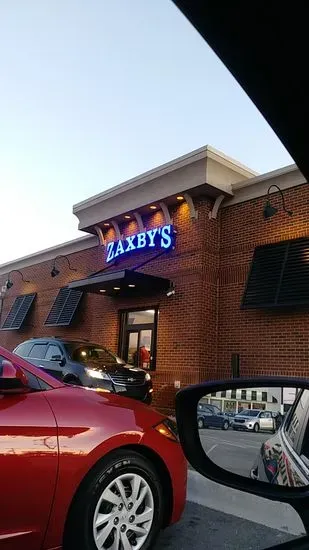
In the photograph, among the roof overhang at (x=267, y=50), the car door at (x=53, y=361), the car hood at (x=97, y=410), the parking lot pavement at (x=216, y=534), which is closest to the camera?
the roof overhang at (x=267, y=50)

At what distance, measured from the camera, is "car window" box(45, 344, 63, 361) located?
1016 cm

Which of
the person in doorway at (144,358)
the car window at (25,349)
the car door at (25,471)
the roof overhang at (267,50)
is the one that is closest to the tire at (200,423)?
the roof overhang at (267,50)

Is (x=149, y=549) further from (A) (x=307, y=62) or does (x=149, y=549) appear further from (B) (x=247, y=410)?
(A) (x=307, y=62)

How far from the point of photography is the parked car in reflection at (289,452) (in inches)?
63.9

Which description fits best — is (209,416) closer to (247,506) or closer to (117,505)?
(117,505)

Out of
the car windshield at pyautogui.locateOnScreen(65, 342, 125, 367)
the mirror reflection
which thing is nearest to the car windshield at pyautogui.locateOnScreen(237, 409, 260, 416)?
the mirror reflection

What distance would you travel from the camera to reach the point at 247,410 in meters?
1.83

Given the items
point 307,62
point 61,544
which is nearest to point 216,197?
point 61,544

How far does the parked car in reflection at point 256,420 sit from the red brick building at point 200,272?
8.16m

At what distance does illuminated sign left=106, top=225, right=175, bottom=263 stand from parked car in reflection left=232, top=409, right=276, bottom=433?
10.4m

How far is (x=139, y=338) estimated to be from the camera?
13.2 metres

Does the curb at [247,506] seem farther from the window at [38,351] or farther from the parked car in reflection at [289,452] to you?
the window at [38,351]

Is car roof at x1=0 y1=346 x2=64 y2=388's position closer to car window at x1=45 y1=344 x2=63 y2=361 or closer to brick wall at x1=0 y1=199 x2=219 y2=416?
car window at x1=45 y1=344 x2=63 y2=361

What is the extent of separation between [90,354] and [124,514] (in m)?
7.40
